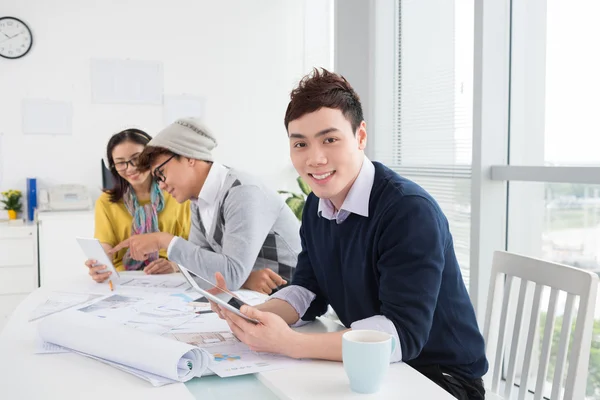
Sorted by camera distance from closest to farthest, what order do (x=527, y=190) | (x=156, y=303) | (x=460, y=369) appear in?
(x=460, y=369), (x=156, y=303), (x=527, y=190)

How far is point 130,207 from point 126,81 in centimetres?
208

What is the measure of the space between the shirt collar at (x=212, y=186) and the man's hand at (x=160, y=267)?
28 centimetres

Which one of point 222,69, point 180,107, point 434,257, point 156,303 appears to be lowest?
point 156,303

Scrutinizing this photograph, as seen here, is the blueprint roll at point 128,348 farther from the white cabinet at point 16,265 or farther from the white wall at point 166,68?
the white wall at point 166,68

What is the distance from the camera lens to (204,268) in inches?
74.7

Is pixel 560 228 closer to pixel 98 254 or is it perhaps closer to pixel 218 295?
pixel 218 295

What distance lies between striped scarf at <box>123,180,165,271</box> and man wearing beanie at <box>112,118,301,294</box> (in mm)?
328

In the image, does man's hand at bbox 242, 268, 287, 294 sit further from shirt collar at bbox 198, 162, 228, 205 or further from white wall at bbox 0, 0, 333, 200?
white wall at bbox 0, 0, 333, 200

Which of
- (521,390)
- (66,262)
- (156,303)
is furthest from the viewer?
(66,262)

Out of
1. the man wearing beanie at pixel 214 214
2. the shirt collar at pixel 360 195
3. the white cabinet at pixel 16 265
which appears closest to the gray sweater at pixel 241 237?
the man wearing beanie at pixel 214 214

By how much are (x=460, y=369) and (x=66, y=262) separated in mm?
3039

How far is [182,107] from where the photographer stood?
4477mm

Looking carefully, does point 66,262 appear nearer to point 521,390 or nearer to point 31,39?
point 31,39

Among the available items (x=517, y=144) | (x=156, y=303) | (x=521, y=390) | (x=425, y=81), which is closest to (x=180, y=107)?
(x=425, y=81)
